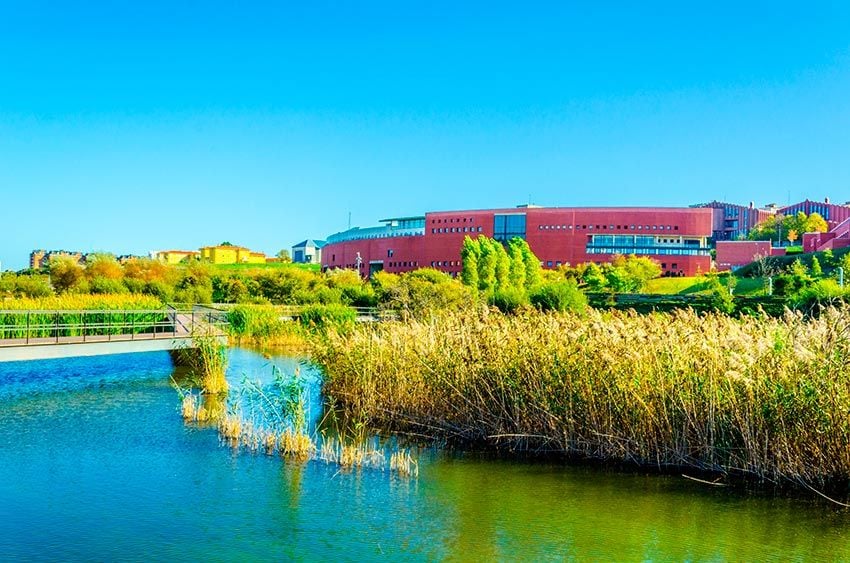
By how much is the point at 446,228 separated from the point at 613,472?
260 ft

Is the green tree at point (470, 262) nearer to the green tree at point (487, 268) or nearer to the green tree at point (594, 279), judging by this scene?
the green tree at point (487, 268)

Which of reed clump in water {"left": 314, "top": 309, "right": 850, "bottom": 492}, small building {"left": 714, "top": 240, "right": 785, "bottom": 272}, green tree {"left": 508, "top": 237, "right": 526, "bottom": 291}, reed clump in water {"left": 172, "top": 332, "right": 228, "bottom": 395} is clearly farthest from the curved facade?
reed clump in water {"left": 314, "top": 309, "right": 850, "bottom": 492}

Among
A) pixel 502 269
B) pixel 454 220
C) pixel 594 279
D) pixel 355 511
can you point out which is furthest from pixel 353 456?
pixel 454 220

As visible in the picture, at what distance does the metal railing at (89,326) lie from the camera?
18.6 metres

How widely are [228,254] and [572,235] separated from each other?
6723cm

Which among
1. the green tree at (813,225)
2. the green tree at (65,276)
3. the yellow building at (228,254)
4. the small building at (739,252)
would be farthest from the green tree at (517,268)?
the yellow building at (228,254)

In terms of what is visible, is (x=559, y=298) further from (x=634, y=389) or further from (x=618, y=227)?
(x=618, y=227)

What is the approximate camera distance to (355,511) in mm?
8461

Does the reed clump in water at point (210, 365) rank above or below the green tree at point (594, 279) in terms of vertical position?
below

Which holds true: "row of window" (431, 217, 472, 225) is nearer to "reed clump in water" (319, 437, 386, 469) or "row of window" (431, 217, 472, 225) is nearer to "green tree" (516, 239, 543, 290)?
"green tree" (516, 239, 543, 290)

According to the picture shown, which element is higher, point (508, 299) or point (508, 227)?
point (508, 227)

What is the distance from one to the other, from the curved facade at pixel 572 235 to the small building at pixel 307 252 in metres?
57.0

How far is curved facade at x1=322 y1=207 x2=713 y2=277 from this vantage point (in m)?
80.8

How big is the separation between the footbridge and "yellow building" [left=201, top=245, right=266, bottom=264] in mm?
108231
